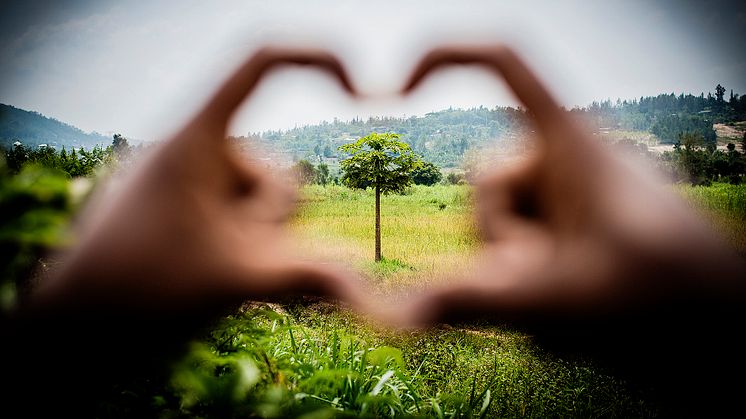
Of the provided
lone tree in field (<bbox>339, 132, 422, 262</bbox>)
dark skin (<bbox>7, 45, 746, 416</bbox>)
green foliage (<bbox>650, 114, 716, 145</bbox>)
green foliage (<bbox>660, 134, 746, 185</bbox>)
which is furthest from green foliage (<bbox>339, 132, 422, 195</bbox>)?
green foliage (<bbox>650, 114, 716, 145</bbox>)

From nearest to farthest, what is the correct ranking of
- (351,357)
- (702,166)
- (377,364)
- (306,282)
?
(306,282)
(377,364)
(351,357)
(702,166)

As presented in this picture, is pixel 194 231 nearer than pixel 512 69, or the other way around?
pixel 194 231

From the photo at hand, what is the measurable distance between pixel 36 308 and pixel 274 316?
1.40ft

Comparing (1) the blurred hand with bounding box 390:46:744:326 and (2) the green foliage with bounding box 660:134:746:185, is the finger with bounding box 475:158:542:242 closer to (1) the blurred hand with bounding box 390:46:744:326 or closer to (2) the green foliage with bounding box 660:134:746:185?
(1) the blurred hand with bounding box 390:46:744:326

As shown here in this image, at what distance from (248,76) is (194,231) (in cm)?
24

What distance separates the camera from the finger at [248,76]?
503mm

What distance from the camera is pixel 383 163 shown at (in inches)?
148

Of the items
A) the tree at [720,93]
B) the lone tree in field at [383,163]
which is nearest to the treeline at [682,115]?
the tree at [720,93]

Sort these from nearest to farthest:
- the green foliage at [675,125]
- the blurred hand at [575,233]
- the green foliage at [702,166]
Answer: the blurred hand at [575,233] → the green foliage at [702,166] → the green foliage at [675,125]

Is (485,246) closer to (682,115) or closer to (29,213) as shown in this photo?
(29,213)

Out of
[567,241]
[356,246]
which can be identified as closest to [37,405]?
[567,241]

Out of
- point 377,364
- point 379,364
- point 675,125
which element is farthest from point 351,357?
point 675,125

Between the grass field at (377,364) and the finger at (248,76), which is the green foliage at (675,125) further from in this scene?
the finger at (248,76)

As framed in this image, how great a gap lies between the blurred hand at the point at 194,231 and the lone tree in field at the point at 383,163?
314cm
